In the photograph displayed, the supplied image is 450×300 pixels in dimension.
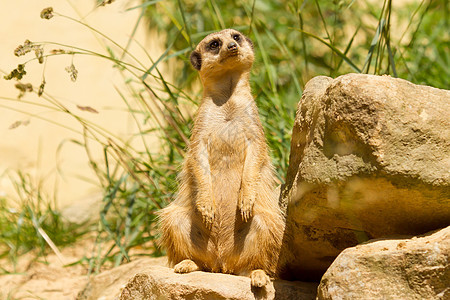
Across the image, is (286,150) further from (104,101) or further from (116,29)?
(116,29)

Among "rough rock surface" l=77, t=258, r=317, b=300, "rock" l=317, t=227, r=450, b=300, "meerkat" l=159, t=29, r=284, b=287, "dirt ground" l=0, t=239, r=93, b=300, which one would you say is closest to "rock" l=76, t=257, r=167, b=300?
"dirt ground" l=0, t=239, r=93, b=300

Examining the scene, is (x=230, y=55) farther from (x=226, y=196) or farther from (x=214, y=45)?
(x=226, y=196)

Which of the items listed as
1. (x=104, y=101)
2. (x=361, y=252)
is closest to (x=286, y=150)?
(x=361, y=252)

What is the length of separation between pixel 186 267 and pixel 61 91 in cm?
455

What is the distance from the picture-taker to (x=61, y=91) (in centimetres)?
661

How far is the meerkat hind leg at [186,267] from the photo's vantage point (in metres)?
2.49

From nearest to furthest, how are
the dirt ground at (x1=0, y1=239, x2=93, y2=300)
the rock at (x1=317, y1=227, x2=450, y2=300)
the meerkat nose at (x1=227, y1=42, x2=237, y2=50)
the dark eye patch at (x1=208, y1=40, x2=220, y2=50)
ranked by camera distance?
the rock at (x1=317, y1=227, x2=450, y2=300)
the meerkat nose at (x1=227, y1=42, x2=237, y2=50)
the dark eye patch at (x1=208, y1=40, x2=220, y2=50)
the dirt ground at (x1=0, y1=239, x2=93, y2=300)

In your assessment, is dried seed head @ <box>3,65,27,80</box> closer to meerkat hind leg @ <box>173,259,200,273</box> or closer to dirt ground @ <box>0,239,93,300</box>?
meerkat hind leg @ <box>173,259,200,273</box>

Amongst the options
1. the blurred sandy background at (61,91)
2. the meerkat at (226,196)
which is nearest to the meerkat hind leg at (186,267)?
the meerkat at (226,196)

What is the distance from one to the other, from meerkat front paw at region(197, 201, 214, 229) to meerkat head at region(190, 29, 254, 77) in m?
0.75

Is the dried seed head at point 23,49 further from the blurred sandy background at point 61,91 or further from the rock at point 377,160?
the blurred sandy background at point 61,91

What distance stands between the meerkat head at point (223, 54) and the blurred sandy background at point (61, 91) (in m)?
2.90

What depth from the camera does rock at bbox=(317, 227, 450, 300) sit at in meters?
1.73

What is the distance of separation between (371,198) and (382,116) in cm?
28
